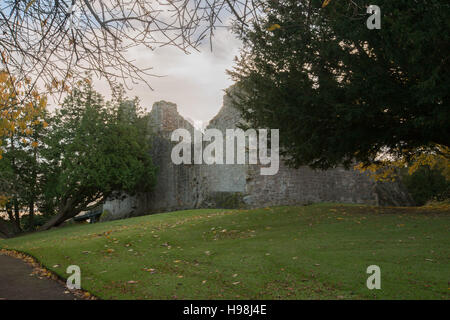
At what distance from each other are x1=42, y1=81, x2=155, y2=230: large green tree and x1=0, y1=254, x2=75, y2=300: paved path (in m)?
10.3

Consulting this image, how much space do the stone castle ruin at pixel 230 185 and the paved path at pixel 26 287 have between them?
9915mm

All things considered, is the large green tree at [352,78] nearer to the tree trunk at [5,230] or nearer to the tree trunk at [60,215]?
the tree trunk at [60,215]

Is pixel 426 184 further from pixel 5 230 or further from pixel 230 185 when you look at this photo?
pixel 5 230

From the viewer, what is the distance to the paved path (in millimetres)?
4508

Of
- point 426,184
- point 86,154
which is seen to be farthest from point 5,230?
point 426,184

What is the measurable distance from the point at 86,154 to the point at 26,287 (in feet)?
40.2

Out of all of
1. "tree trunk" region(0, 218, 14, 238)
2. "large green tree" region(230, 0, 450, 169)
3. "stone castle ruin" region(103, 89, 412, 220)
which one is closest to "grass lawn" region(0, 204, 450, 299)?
"large green tree" region(230, 0, 450, 169)

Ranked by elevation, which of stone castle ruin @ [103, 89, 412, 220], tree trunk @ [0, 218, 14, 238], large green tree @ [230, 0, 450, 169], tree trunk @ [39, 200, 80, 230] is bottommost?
tree trunk @ [0, 218, 14, 238]

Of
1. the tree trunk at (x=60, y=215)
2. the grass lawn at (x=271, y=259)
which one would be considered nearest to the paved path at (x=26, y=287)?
the grass lawn at (x=271, y=259)

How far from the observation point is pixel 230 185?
1616cm

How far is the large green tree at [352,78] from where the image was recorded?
680 centimetres

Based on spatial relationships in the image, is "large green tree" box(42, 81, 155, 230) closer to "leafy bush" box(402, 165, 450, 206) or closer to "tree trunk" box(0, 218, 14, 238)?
"tree trunk" box(0, 218, 14, 238)

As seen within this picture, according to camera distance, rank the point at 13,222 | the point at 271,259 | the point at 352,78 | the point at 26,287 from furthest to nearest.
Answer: the point at 13,222
the point at 352,78
the point at 271,259
the point at 26,287
